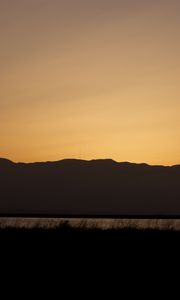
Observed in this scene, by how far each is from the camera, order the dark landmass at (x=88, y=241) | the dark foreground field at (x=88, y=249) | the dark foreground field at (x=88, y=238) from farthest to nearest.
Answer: the dark foreground field at (x=88, y=238)
the dark landmass at (x=88, y=241)
the dark foreground field at (x=88, y=249)

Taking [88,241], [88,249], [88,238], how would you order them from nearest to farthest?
[88,249]
[88,241]
[88,238]

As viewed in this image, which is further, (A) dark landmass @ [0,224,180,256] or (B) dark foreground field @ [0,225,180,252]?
(B) dark foreground field @ [0,225,180,252]

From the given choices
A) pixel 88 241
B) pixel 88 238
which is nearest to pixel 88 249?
pixel 88 241

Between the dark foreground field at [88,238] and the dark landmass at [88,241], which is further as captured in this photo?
the dark foreground field at [88,238]

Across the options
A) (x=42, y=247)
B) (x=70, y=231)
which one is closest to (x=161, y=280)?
(x=42, y=247)

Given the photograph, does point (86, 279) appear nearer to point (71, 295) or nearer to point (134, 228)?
point (71, 295)

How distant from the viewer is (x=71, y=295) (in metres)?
17.2

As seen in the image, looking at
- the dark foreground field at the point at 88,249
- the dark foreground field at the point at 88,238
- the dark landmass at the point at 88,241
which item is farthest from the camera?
the dark foreground field at the point at 88,238

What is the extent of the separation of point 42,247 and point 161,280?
5.47m

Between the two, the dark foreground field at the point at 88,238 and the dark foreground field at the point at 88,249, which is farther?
the dark foreground field at the point at 88,238

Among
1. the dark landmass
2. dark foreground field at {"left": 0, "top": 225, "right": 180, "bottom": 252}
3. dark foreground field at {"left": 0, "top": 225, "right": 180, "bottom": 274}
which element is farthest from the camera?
dark foreground field at {"left": 0, "top": 225, "right": 180, "bottom": 252}

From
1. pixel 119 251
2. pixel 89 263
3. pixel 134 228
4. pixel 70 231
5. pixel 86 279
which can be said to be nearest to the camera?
pixel 86 279

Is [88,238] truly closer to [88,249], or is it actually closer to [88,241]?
[88,241]

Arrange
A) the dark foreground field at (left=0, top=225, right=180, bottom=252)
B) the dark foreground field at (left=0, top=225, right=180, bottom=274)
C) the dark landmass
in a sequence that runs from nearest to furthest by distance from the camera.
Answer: the dark foreground field at (left=0, top=225, right=180, bottom=274) → the dark landmass → the dark foreground field at (left=0, top=225, right=180, bottom=252)
